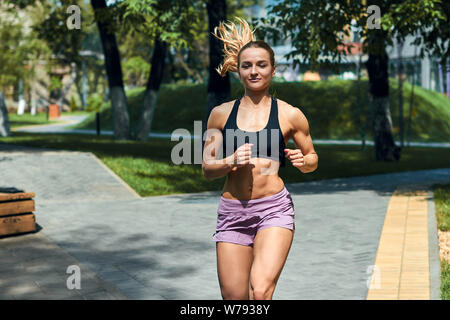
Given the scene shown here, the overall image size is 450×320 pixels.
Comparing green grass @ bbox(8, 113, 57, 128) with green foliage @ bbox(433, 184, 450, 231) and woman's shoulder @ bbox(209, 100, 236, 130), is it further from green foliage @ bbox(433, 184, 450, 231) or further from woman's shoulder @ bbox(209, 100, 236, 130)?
woman's shoulder @ bbox(209, 100, 236, 130)

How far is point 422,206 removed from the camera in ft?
41.3

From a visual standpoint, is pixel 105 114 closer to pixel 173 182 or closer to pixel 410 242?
pixel 173 182

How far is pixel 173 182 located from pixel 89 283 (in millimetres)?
9286

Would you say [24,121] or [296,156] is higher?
[296,156]

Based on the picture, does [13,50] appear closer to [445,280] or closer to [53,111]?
[53,111]

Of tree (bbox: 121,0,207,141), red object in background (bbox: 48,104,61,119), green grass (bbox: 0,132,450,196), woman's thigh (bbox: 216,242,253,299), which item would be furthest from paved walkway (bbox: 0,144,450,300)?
red object in background (bbox: 48,104,61,119)

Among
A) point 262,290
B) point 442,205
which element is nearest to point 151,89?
point 442,205

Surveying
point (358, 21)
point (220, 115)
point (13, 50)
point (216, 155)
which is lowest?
point (216, 155)

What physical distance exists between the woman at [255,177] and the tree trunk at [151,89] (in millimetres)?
23548

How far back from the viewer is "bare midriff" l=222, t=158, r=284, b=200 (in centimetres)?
430

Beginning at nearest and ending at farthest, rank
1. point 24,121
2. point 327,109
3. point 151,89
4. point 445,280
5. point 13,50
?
point 445,280, point 151,89, point 327,109, point 24,121, point 13,50

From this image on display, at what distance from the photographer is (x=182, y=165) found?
18625 mm

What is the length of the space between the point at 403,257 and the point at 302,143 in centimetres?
429

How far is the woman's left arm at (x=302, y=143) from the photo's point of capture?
4.20 m
